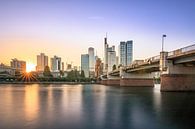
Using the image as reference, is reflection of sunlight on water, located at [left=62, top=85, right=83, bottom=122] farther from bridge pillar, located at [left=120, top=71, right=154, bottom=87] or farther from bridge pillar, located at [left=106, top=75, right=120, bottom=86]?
bridge pillar, located at [left=106, top=75, right=120, bottom=86]

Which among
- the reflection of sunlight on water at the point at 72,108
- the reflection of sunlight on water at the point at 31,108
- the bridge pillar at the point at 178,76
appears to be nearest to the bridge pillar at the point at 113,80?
the bridge pillar at the point at 178,76

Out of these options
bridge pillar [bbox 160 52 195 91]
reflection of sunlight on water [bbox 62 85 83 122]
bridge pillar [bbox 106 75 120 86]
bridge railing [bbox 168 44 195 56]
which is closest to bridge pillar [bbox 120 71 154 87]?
bridge pillar [bbox 106 75 120 86]

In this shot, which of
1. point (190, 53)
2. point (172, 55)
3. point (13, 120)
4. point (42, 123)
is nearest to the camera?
point (42, 123)

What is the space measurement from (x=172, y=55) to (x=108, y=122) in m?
41.8

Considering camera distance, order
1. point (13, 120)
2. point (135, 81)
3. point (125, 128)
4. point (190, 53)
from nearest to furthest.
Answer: point (125, 128) < point (13, 120) < point (190, 53) < point (135, 81)

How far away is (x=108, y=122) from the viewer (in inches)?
807

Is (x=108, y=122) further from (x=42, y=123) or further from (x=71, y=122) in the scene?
(x=42, y=123)

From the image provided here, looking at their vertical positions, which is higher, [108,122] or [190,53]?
[190,53]

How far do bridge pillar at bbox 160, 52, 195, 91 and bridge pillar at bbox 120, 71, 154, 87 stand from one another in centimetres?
4829

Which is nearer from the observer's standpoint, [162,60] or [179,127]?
[179,127]

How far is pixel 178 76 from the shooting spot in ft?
197

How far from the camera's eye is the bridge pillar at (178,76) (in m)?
60.3

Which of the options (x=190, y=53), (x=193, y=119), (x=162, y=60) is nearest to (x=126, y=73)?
(x=162, y=60)

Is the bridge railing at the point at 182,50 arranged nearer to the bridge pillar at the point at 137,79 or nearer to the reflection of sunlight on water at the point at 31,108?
the reflection of sunlight on water at the point at 31,108
